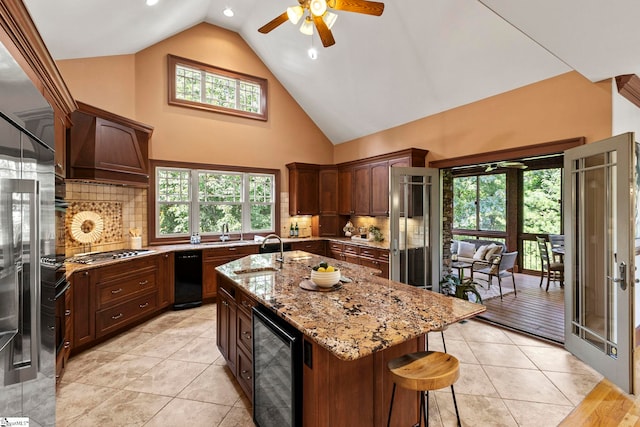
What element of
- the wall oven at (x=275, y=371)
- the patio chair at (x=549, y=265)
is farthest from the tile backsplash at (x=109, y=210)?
the patio chair at (x=549, y=265)

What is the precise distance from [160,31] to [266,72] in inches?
81.1

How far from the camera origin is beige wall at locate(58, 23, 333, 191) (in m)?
4.36

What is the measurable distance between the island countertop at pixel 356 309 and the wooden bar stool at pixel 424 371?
0.75 ft

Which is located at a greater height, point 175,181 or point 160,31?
point 160,31

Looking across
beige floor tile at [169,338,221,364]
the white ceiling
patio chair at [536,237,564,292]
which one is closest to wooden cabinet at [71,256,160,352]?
beige floor tile at [169,338,221,364]

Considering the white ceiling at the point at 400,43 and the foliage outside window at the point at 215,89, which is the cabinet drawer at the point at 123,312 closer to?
the white ceiling at the point at 400,43

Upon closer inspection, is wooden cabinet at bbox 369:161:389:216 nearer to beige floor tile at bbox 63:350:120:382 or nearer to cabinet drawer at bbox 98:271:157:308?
cabinet drawer at bbox 98:271:157:308

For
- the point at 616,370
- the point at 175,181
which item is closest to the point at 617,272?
the point at 616,370

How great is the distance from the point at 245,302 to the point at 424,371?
52.2 inches

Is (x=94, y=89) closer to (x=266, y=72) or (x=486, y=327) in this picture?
(x=266, y=72)

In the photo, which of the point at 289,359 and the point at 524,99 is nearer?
the point at 289,359

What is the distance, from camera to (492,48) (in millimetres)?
3484

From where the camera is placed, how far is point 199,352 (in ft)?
10.6

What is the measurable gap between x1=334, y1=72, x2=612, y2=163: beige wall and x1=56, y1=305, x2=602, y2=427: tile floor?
238 centimetres
